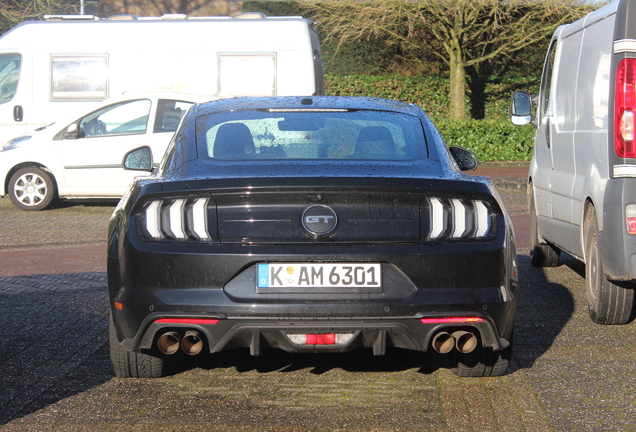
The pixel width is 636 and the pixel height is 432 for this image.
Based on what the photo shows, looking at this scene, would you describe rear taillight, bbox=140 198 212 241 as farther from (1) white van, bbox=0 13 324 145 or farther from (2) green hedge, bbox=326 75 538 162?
(2) green hedge, bbox=326 75 538 162

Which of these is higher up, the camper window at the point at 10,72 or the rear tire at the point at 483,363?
the camper window at the point at 10,72

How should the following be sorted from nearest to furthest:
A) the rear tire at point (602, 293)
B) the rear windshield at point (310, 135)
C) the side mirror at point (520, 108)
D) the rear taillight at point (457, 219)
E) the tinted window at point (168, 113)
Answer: the rear taillight at point (457, 219) → the rear windshield at point (310, 135) → the rear tire at point (602, 293) → the side mirror at point (520, 108) → the tinted window at point (168, 113)

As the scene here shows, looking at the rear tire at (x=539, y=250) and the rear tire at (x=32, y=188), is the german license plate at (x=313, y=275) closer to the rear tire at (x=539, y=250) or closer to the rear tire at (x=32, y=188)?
the rear tire at (x=539, y=250)

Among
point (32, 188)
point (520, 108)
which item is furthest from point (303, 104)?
point (32, 188)

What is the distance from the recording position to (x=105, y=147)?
12.9 metres

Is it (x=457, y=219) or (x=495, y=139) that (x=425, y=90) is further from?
(x=457, y=219)

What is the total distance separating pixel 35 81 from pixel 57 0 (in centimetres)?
1361

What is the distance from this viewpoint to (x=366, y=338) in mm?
4113

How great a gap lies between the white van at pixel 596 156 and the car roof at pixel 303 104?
Result: 3.88 feet

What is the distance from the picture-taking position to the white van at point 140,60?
1535cm

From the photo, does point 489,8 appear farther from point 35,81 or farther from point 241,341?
point 241,341

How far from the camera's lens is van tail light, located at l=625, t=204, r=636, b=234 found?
17.3 ft

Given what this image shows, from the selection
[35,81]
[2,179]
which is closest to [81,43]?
[35,81]

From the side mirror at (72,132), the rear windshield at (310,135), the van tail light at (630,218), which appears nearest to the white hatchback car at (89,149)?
the side mirror at (72,132)
